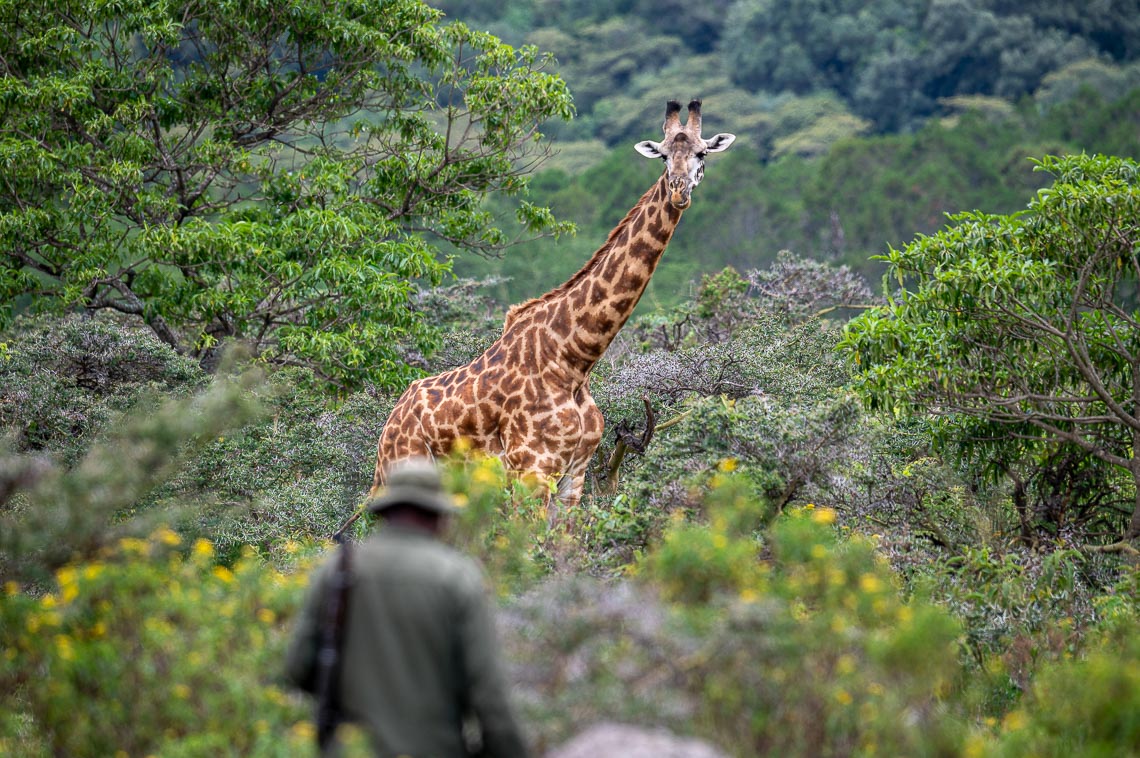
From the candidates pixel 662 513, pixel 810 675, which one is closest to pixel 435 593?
pixel 810 675

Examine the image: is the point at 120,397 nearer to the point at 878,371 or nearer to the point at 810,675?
the point at 878,371

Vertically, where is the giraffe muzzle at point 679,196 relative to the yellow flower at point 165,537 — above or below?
above

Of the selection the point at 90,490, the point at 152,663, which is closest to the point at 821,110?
the point at 90,490

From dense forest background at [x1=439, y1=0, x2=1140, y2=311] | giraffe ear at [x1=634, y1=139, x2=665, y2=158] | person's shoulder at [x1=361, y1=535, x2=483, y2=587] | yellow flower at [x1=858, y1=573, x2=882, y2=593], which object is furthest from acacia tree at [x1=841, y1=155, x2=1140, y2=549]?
dense forest background at [x1=439, y1=0, x2=1140, y2=311]

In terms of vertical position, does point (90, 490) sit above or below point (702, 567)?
below

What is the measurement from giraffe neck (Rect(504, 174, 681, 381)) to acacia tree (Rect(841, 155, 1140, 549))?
184 cm

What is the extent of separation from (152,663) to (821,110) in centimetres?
7138

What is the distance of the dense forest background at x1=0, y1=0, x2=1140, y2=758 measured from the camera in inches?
213

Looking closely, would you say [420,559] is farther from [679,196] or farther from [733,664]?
[679,196]

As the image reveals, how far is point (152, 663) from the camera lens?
18.4ft

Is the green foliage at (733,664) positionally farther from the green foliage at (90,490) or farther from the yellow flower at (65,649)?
the green foliage at (90,490)

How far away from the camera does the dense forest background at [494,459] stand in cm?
542

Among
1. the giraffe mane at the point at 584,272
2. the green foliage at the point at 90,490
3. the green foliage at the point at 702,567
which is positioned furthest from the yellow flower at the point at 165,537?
the giraffe mane at the point at 584,272

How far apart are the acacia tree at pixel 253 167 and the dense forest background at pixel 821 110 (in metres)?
21.1
